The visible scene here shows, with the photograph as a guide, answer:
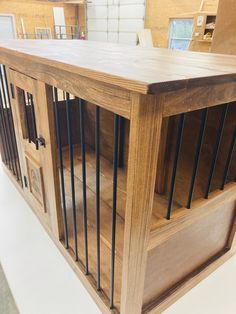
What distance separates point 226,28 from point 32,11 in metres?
12.1

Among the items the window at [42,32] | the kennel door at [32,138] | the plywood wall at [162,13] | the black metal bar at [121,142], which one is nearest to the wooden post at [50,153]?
the kennel door at [32,138]

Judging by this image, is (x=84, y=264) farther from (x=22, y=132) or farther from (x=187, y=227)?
(x=22, y=132)

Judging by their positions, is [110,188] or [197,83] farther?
[110,188]

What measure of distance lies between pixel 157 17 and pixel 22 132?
8.81 meters

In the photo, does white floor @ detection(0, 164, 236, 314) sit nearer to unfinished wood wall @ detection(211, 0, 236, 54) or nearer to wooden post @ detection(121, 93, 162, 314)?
wooden post @ detection(121, 93, 162, 314)

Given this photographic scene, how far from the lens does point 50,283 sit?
1.43 metres

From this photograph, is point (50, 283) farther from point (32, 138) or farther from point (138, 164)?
point (138, 164)

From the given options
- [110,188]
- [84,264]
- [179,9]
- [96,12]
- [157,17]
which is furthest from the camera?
[96,12]

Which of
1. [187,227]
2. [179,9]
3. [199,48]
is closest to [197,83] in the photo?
[187,227]

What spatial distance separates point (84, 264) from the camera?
4.70 feet

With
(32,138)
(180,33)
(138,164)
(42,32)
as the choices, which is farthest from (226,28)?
(42,32)

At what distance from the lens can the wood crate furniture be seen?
2.38 ft

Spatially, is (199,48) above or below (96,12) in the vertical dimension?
below

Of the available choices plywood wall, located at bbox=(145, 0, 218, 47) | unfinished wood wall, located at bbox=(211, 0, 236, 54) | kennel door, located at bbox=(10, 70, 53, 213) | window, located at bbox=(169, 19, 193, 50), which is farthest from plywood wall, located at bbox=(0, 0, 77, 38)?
unfinished wood wall, located at bbox=(211, 0, 236, 54)
